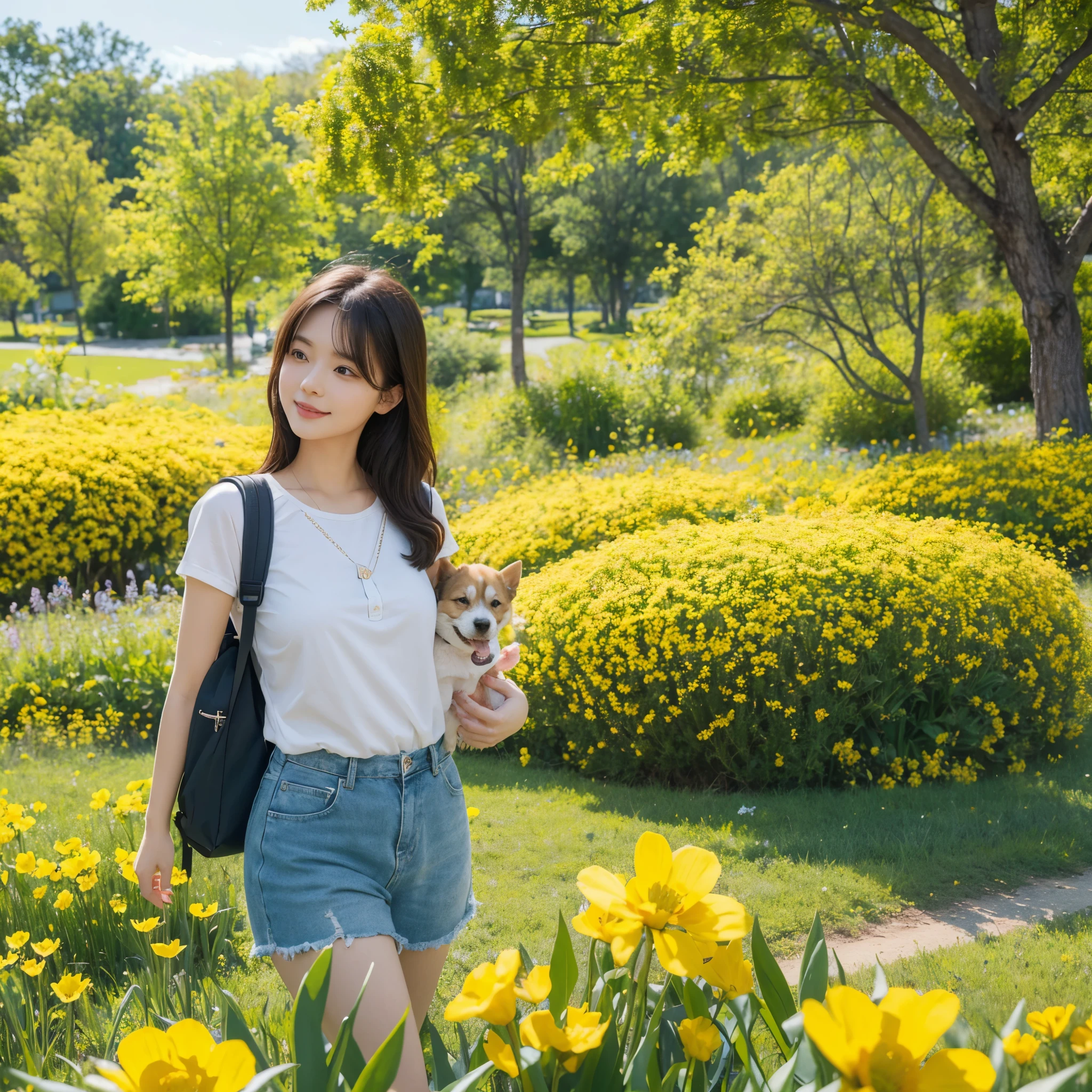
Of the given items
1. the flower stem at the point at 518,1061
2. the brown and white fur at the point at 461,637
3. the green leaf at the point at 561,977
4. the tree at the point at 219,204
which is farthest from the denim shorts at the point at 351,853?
the tree at the point at 219,204

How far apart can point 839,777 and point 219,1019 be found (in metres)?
3.69

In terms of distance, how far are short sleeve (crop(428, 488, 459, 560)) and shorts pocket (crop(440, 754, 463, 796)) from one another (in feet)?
1.64

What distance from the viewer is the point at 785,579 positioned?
5.29 meters

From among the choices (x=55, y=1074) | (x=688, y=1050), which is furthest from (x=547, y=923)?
(x=688, y=1050)

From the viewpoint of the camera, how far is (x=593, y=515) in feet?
24.6

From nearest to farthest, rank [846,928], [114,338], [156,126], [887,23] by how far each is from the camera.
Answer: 1. [846,928]
2. [887,23]
3. [156,126]
4. [114,338]

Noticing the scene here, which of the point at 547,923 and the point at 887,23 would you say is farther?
the point at 887,23

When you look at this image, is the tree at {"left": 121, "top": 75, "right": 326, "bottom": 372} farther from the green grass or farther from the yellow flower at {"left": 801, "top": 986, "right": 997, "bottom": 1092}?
the yellow flower at {"left": 801, "top": 986, "right": 997, "bottom": 1092}

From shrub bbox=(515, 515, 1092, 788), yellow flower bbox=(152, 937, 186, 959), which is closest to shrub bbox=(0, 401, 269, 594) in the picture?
shrub bbox=(515, 515, 1092, 788)

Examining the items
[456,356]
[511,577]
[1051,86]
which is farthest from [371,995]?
[456,356]

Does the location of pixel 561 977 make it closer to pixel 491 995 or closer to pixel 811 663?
pixel 491 995

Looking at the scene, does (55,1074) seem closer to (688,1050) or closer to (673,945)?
(688,1050)

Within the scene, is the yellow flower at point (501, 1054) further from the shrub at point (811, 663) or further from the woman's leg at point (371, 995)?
the shrub at point (811, 663)

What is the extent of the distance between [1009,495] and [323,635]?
7.82 m
